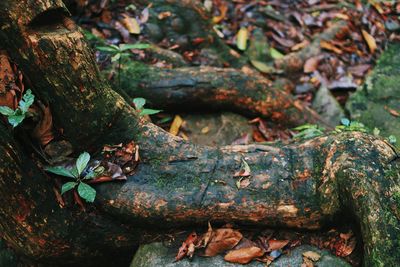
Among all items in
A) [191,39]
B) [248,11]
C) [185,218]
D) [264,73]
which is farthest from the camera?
[248,11]

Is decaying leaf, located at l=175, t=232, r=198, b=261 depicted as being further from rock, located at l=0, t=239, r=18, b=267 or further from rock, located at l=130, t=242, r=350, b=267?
rock, located at l=0, t=239, r=18, b=267

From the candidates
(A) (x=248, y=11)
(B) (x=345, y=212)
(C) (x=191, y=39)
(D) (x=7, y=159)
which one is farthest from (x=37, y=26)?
(A) (x=248, y=11)

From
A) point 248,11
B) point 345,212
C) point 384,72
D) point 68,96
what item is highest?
point 68,96

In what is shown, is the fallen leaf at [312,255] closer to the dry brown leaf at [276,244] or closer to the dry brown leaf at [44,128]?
the dry brown leaf at [276,244]

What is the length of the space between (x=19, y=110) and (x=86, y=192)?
616 mm

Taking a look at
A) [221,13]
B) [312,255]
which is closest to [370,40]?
[221,13]

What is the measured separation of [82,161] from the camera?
2.77 meters

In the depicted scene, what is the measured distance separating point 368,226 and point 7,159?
2.08 meters

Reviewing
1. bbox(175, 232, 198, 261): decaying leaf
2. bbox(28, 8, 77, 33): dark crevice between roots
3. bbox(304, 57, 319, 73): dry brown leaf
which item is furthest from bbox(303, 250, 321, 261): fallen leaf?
bbox(304, 57, 319, 73): dry brown leaf

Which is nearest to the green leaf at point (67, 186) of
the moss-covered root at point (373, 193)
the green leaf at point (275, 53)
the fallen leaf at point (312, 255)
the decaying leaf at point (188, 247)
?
the decaying leaf at point (188, 247)

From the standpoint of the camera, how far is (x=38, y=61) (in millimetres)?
2566

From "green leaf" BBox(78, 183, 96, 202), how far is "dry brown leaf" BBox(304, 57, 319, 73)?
12.8ft

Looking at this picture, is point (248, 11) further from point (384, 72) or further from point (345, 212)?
point (345, 212)

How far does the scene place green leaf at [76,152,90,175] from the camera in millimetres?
2744
